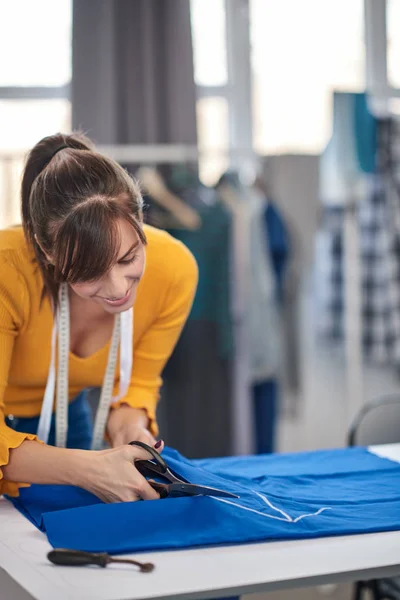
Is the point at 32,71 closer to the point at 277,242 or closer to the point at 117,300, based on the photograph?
the point at 277,242

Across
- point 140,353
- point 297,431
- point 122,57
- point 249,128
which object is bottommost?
point 297,431

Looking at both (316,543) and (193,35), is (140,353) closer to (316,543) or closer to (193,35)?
(316,543)

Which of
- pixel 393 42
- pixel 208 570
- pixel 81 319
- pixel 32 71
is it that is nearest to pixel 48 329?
pixel 81 319

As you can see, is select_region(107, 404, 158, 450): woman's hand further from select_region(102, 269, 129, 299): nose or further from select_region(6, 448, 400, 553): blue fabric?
select_region(102, 269, 129, 299): nose

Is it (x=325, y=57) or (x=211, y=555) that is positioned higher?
(x=325, y=57)

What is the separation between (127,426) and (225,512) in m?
0.43

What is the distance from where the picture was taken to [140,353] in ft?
5.84

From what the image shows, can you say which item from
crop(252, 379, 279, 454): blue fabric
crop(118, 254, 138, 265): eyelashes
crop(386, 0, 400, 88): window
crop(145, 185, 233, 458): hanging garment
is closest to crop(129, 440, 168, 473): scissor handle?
crop(118, 254, 138, 265): eyelashes

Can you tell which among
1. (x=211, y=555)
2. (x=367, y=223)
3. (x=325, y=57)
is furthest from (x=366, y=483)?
(x=325, y=57)

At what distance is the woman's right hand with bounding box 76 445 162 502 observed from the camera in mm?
1359

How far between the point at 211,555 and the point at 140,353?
64cm

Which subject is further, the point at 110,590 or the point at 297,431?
the point at 297,431

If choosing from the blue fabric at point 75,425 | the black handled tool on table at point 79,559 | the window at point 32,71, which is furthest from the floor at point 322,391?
the black handled tool on table at point 79,559

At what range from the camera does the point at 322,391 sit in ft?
12.9
